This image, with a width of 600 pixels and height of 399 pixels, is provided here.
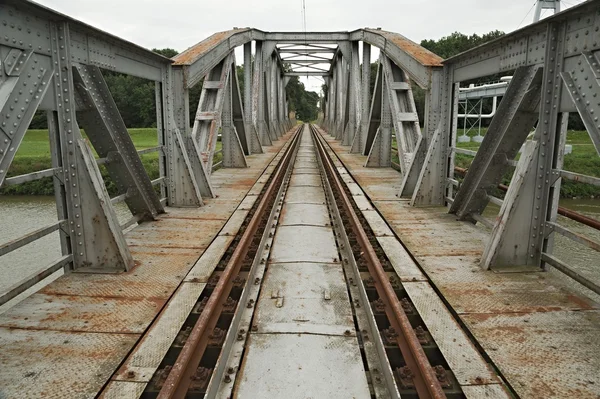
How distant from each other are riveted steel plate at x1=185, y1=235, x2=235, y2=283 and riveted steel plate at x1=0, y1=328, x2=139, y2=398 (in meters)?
1.29

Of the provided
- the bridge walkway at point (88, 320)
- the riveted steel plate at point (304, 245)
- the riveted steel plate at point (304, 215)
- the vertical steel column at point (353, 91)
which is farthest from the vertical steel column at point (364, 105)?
the bridge walkway at point (88, 320)

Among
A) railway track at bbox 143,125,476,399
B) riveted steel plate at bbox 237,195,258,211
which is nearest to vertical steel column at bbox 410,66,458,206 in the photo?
railway track at bbox 143,125,476,399

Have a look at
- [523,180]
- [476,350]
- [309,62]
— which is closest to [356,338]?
[476,350]

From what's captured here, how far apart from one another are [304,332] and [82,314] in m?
1.95

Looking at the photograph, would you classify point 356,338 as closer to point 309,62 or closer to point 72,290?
point 72,290

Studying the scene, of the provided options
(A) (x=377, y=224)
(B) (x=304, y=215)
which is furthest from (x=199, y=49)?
(A) (x=377, y=224)

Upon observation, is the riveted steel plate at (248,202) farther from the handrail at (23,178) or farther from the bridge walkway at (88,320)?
the handrail at (23,178)

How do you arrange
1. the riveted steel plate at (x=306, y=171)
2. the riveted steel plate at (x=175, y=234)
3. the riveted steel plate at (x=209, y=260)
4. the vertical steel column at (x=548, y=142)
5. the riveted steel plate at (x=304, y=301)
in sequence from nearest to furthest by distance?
the riveted steel plate at (x=304, y=301) → the vertical steel column at (x=548, y=142) → the riveted steel plate at (x=209, y=260) → the riveted steel plate at (x=175, y=234) → the riveted steel plate at (x=306, y=171)

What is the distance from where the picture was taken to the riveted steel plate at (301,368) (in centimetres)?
297

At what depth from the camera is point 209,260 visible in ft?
17.6

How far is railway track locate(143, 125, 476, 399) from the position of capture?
3.00 meters

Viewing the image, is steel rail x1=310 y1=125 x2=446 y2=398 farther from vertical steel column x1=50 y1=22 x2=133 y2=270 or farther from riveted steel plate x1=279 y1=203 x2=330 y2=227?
vertical steel column x1=50 y1=22 x2=133 y2=270

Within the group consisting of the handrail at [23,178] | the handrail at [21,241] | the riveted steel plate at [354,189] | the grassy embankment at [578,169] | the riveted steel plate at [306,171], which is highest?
the handrail at [23,178]

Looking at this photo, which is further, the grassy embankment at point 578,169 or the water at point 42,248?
the grassy embankment at point 578,169
